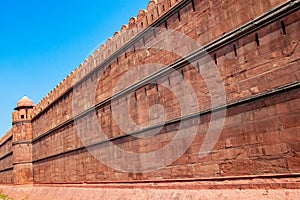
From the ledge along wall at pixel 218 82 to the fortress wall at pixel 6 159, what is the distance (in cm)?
1220

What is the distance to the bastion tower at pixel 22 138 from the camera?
17.2 meters

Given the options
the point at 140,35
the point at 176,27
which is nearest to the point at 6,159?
the point at 140,35

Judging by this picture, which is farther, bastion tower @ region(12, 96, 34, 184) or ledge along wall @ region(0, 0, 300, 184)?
bastion tower @ region(12, 96, 34, 184)

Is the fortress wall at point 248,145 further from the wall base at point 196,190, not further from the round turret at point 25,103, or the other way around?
the round turret at point 25,103

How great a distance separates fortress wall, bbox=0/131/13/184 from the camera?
2058cm

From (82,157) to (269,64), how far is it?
795 centimetres

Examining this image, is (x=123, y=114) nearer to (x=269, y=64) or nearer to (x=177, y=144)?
(x=177, y=144)

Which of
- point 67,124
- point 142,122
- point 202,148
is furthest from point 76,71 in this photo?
point 202,148

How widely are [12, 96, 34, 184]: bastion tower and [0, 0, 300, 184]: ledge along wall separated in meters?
8.14

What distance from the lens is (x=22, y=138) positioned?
57.8 feet

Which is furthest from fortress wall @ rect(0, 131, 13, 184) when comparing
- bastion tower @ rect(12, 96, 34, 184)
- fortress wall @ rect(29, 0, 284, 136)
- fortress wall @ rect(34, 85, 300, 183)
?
fortress wall @ rect(34, 85, 300, 183)

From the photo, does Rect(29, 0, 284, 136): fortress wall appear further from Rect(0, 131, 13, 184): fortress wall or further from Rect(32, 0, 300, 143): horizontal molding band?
Rect(0, 131, 13, 184): fortress wall

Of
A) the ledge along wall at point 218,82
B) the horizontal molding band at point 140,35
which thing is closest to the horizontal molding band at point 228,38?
the ledge along wall at point 218,82

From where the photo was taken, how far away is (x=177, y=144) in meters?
6.68
